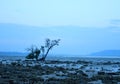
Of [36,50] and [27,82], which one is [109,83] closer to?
[27,82]

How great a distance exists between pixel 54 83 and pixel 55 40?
216 feet

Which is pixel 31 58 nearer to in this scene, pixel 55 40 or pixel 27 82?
pixel 55 40

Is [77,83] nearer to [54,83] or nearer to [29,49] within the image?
[54,83]

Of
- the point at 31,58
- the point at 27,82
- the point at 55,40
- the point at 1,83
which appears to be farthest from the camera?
the point at 31,58

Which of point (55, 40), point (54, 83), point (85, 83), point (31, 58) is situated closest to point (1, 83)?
point (54, 83)

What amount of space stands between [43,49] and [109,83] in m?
66.4

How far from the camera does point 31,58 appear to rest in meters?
95.2

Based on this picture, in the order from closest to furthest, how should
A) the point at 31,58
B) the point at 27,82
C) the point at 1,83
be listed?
1. the point at 1,83
2. the point at 27,82
3. the point at 31,58

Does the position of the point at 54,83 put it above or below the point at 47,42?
below

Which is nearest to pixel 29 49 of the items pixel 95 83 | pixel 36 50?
pixel 36 50

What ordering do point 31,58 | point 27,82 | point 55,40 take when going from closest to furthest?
point 27,82 < point 55,40 < point 31,58

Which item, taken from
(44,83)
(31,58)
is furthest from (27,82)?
(31,58)

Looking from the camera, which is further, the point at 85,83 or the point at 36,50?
the point at 36,50

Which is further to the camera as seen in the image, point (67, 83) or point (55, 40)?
point (55, 40)
